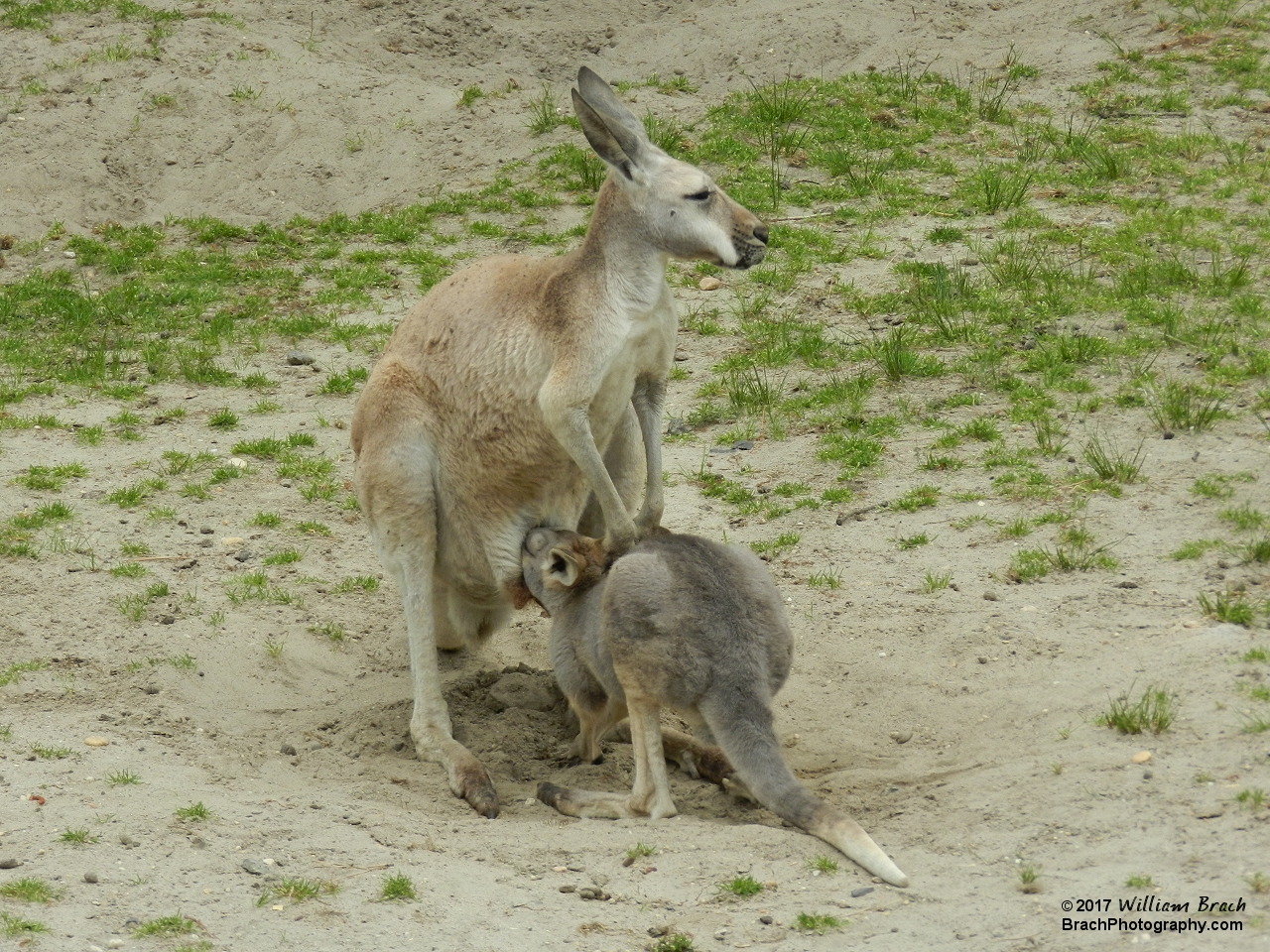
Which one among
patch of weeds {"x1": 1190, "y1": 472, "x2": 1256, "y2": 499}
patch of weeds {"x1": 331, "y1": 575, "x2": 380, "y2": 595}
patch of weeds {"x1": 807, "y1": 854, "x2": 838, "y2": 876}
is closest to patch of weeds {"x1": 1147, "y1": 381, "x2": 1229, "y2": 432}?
patch of weeds {"x1": 1190, "y1": 472, "x2": 1256, "y2": 499}

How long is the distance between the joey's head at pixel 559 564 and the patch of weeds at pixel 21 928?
236 cm

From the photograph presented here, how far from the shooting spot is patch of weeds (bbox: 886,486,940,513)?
7.30 m

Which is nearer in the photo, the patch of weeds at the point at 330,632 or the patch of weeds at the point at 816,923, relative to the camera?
→ the patch of weeds at the point at 816,923

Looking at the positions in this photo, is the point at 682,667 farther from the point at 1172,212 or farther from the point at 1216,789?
the point at 1172,212

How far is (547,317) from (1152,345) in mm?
4033

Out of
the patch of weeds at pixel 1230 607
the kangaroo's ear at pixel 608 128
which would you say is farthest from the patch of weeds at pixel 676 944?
the kangaroo's ear at pixel 608 128

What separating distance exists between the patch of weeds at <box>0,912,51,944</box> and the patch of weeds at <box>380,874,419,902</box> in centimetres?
100

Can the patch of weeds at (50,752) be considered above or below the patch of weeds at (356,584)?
above

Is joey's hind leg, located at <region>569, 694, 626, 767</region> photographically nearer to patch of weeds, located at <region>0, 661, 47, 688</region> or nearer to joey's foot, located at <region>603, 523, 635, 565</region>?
joey's foot, located at <region>603, 523, 635, 565</region>

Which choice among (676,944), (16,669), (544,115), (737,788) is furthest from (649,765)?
(544,115)

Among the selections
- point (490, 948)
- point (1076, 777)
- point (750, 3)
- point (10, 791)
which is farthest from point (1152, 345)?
point (750, 3)

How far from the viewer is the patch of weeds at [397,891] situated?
444cm

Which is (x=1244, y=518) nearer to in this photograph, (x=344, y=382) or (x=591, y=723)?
(x=591, y=723)

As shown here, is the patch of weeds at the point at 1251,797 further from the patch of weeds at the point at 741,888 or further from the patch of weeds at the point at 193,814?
the patch of weeds at the point at 193,814
